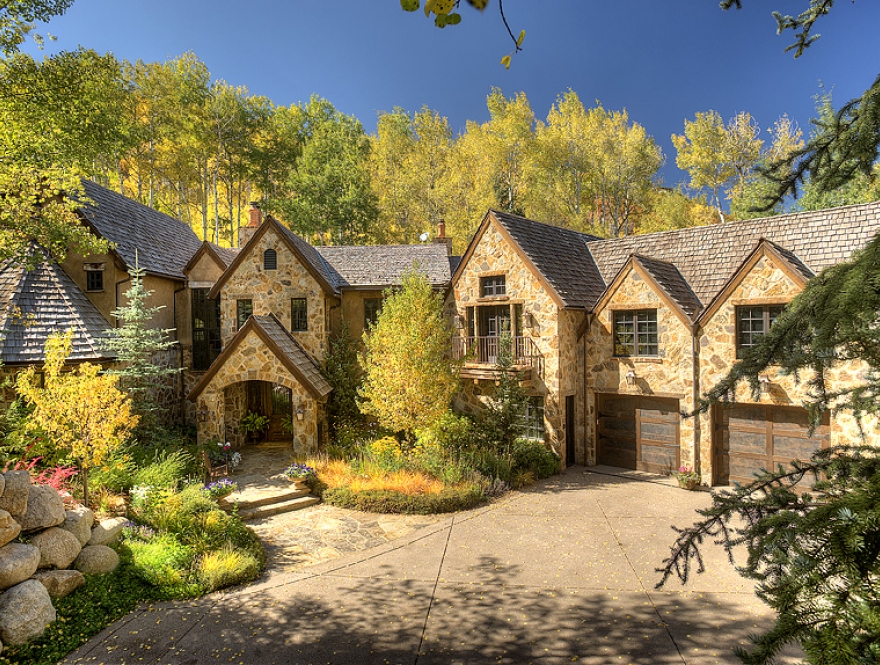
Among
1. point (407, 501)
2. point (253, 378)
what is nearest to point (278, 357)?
point (253, 378)

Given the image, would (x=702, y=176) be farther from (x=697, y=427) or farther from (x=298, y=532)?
(x=298, y=532)

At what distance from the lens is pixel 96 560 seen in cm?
852

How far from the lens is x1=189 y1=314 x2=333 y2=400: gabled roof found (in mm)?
15523

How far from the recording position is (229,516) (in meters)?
11.0

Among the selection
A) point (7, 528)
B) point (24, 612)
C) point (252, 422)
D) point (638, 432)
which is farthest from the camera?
point (252, 422)

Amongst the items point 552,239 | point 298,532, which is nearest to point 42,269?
point 298,532

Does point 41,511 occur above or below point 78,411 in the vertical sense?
below

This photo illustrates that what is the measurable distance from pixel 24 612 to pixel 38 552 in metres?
0.96

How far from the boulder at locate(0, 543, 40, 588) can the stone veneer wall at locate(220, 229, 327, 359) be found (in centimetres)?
1109

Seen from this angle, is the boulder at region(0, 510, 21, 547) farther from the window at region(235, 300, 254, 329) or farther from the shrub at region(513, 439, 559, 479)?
the shrub at region(513, 439, 559, 479)

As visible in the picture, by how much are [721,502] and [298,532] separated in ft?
32.9

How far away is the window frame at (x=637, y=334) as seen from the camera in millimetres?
15922

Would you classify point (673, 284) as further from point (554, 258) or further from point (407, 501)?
point (407, 501)

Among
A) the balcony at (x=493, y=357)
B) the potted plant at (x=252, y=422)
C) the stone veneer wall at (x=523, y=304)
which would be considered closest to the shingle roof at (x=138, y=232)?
the potted plant at (x=252, y=422)
